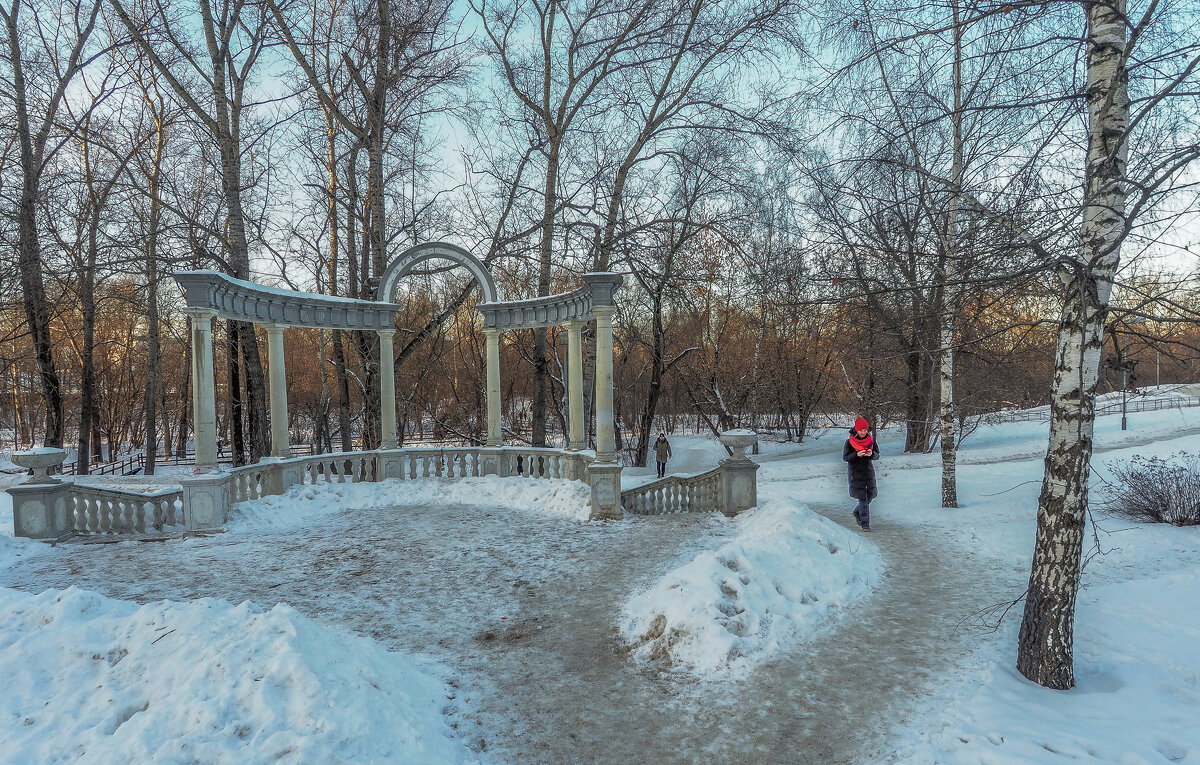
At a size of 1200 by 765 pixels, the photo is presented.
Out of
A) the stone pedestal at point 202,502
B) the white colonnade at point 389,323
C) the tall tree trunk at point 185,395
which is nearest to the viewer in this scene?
the stone pedestal at point 202,502

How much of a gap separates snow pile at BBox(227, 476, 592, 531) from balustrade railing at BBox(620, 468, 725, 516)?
0.98 m

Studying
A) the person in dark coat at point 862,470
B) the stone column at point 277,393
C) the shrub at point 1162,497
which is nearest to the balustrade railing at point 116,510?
the stone column at point 277,393

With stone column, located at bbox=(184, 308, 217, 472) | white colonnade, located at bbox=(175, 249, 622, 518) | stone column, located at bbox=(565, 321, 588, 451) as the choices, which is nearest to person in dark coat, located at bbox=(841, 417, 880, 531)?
white colonnade, located at bbox=(175, 249, 622, 518)

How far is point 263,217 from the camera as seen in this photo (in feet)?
59.0

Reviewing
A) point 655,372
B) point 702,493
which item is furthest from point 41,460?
point 655,372

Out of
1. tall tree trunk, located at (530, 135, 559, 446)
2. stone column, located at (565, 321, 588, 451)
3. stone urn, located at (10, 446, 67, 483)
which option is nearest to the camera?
stone urn, located at (10, 446, 67, 483)

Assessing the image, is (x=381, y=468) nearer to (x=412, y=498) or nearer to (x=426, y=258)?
(x=412, y=498)

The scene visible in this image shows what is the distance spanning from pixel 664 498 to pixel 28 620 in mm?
9105

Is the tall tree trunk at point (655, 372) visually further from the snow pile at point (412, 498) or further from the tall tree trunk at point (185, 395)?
the tall tree trunk at point (185, 395)

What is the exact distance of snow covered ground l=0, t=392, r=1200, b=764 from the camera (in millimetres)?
3539

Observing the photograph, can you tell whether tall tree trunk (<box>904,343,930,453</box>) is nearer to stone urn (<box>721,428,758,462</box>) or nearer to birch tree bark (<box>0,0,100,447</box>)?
stone urn (<box>721,428,758,462</box>)

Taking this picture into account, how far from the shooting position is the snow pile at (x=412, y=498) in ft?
35.2

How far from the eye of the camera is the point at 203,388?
1036cm

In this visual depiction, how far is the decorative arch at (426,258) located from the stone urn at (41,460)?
22.0ft
